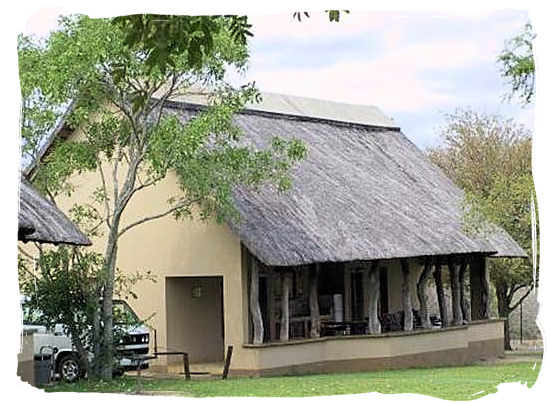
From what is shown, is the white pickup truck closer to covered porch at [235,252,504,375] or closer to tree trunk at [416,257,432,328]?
covered porch at [235,252,504,375]

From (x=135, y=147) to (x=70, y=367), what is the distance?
185 centimetres

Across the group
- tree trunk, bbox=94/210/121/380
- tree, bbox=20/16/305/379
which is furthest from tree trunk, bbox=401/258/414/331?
tree trunk, bbox=94/210/121/380

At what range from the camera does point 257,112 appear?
1088 cm

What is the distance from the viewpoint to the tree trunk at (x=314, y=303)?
10.5 metres

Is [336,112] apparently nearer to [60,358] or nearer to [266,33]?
[60,358]

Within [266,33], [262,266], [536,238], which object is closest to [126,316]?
→ [262,266]

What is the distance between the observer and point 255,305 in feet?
32.7

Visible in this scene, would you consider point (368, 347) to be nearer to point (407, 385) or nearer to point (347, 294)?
point (347, 294)

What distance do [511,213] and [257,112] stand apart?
3.23 m

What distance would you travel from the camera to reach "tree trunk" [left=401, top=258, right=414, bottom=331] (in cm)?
1114

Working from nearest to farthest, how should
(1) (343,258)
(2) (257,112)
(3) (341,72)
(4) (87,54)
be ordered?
(3) (341,72) < (4) (87,54) < (1) (343,258) < (2) (257,112)

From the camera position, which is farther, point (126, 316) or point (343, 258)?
point (343, 258)

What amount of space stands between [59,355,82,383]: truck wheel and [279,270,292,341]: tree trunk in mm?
2121

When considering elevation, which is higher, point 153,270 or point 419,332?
point 153,270
